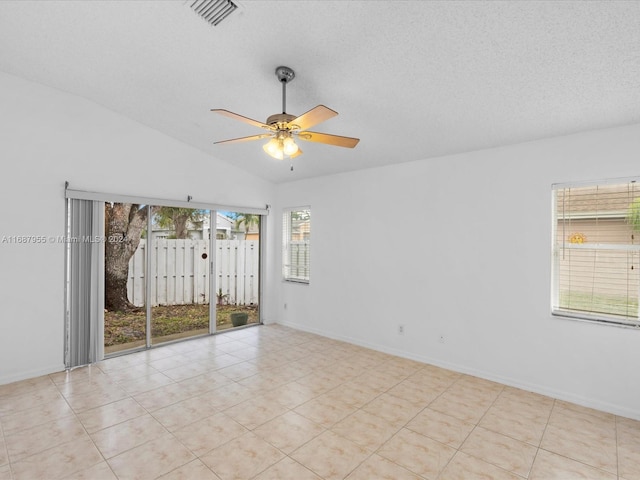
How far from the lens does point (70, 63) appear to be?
3.13 metres

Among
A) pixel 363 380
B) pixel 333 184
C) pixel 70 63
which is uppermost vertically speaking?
pixel 70 63

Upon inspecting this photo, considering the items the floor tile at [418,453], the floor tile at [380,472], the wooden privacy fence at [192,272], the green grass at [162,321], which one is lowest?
the floor tile at [418,453]

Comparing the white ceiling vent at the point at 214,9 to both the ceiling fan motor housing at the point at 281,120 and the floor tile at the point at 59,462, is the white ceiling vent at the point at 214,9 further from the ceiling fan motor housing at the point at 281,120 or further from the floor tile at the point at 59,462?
the floor tile at the point at 59,462

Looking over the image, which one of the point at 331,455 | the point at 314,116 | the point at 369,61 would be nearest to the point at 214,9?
the point at 314,116

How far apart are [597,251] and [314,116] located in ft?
9.61

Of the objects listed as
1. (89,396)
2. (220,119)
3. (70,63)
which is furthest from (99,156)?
(89,396)

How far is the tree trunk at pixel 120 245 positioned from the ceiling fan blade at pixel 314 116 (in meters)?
3.01

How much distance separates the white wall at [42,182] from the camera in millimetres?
3375

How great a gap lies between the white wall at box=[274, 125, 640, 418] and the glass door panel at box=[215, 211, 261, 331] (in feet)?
4.50

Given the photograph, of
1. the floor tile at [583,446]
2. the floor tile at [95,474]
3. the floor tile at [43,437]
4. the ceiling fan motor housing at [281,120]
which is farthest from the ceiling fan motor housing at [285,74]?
the floor tile at [583,446]

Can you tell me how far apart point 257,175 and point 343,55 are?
134 inches

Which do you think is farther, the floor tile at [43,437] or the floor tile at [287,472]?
the floor tile at [43,437]

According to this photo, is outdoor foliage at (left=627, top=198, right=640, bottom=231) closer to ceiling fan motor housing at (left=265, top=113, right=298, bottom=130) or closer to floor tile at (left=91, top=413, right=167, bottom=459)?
ceiling fan motor housing at (left=265, top=113, right=298, bottom=130)

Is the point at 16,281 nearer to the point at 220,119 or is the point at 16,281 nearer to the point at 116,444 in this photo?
the point at 116,444
